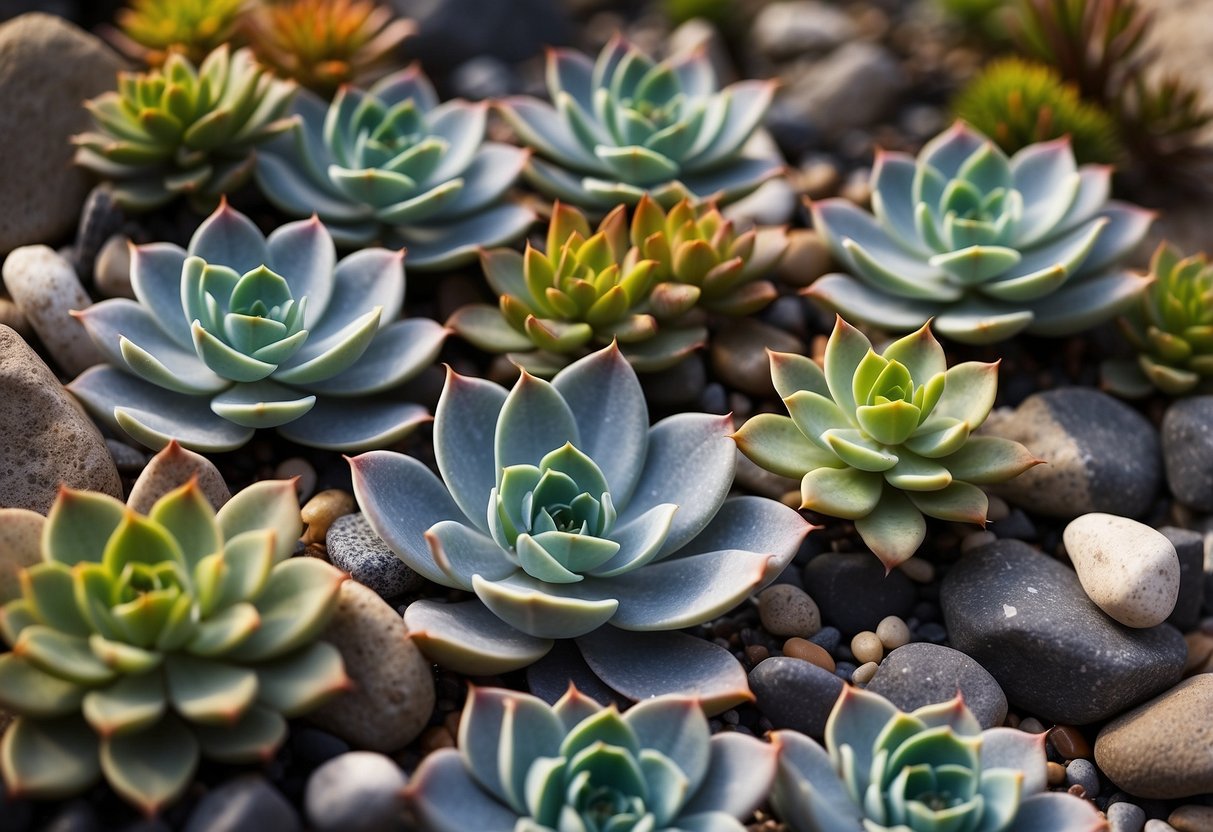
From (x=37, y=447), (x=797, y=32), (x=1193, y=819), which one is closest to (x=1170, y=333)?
(x=1193, y=819)

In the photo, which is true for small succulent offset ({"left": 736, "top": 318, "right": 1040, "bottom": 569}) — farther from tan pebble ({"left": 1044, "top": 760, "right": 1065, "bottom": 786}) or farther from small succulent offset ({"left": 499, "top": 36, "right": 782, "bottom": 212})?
small succulent offset ({"left": 499, "top": 36, "right": 782, "bottom": 212})

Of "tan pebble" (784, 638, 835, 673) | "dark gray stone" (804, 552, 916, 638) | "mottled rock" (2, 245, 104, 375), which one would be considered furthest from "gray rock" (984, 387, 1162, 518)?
"mottled rock" (2, 245, 104, 375)

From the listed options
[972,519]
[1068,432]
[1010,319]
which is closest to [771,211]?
[1010,319]

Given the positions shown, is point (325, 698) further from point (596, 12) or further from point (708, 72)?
point (596, 12)

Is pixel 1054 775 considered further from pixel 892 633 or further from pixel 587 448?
pixel 587 448

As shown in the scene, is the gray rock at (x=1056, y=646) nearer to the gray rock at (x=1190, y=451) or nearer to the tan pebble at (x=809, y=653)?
the tan pebble at (x=809, y=653)

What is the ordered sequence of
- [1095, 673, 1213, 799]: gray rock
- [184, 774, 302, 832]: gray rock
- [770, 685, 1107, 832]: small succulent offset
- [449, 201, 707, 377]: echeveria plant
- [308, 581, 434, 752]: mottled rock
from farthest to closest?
1. [449, 201, 707, 377]: echeveria plant
2. [1095, 673, 1213, 799]: gray rock
3. [308, 581, 434, 752]: mottled rock
4. [770, 685, 1107, 832]: small succulent offset
5. [184, 774, 302, 832]: gray rock
